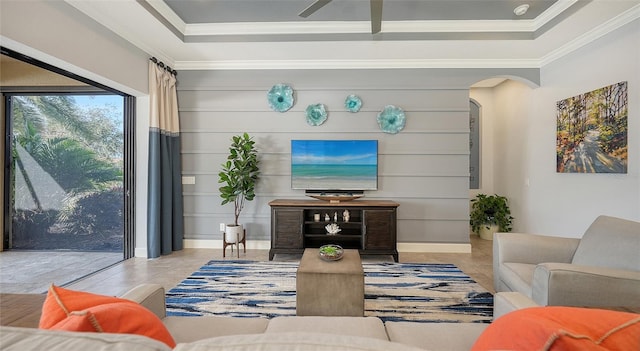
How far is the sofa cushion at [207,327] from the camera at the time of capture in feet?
3.92

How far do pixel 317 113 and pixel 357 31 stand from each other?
1.17 m

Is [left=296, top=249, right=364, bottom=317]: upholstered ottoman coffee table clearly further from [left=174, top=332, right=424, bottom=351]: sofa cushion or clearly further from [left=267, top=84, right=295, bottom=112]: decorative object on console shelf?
[left=267, top=84, right=295, bottom=112]: decorative object on console shelf

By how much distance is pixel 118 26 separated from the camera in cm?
302

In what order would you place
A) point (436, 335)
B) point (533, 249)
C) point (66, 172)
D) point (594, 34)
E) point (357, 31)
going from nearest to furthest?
1. point (436, 335)
2. point (533, 249)
3. point (594, 34)
4. point (66, 172)
5. point (357, 31)

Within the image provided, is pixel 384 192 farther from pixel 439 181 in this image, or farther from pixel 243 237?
pixel 243 237

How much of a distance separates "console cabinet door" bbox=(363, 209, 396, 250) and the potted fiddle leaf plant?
157 centimetres

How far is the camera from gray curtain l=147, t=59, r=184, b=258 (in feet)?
11.9

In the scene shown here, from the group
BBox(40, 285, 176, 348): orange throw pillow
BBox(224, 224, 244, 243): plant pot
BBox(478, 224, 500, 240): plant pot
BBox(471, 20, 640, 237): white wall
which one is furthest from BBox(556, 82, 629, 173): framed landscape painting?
BBox(224, 224, 244, 243): plant pot

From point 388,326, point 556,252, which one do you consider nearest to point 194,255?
point 388,326

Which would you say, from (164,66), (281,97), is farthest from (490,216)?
(164,66)

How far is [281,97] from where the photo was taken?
4027 millimetres

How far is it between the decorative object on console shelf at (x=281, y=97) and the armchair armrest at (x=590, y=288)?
337 cm

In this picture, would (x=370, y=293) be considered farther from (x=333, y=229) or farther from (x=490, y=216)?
(x=490, y=216)

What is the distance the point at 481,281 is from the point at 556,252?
888 mm
